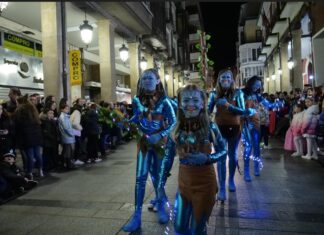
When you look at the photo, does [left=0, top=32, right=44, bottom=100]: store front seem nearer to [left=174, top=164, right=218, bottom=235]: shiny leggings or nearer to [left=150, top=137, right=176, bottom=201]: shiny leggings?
[left=150, top=137, right=176, bottom=201]: shiny leggings

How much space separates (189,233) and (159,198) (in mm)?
1502

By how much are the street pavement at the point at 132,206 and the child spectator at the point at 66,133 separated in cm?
72

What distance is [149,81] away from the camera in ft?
14.5

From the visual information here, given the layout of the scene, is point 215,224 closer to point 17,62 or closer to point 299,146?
point 299,146

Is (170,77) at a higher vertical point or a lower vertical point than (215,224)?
higher


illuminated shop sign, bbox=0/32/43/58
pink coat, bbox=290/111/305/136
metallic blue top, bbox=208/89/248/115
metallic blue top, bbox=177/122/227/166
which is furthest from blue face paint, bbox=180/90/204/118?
illuminated shop sign, bbox=0/32/43/58

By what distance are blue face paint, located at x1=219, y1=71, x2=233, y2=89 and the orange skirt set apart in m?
2.81

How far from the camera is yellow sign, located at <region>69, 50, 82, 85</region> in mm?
12391

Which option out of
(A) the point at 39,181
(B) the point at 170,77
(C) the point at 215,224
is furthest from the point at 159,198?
(B) the point at 170,77

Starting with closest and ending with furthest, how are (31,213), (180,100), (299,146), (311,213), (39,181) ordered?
(180,100)
(311,213)
(31,213)
(39,181)
(299,146)

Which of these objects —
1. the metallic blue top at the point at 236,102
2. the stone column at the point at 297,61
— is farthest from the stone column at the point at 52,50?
the stone column at the point at 297,61

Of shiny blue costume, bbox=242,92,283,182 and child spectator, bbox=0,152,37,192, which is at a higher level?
shiny blue costume, bbox=242,92,283,182

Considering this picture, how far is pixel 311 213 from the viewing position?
5.03 meters

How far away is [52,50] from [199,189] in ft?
30.3
